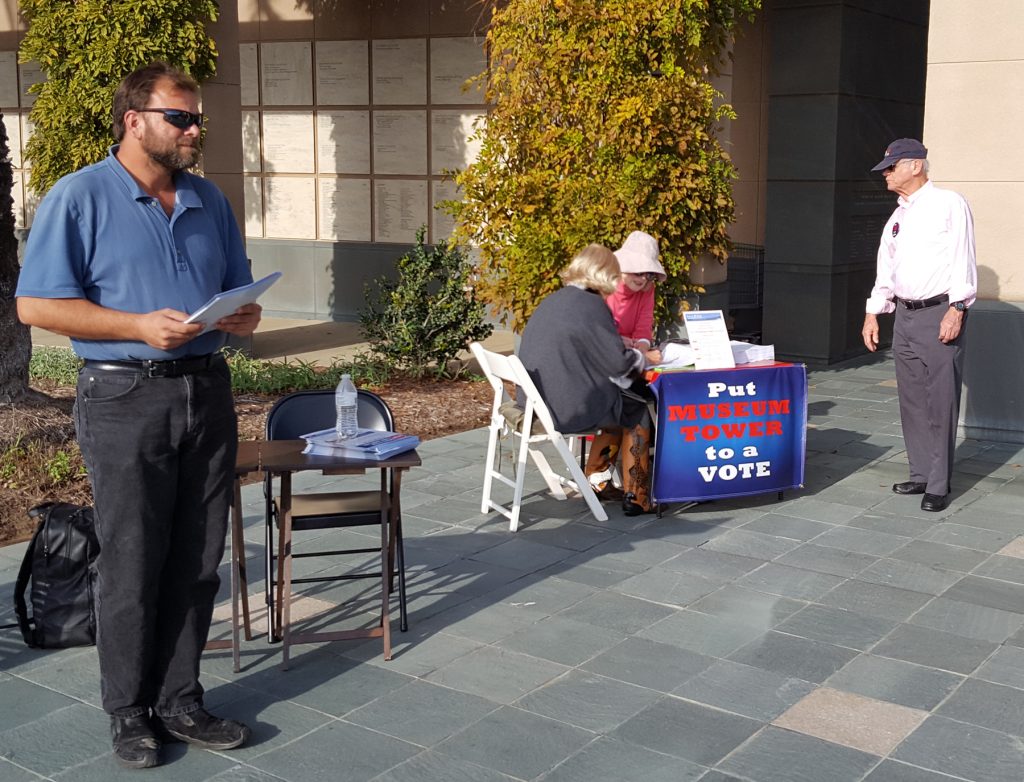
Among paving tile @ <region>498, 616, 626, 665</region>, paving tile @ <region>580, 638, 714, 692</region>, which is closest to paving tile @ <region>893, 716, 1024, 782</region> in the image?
A: paving tile @ <region>580, 638, 714, 692</region>

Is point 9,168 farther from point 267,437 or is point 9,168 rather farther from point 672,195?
point 672,195

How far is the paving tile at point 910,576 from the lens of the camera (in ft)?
17.6

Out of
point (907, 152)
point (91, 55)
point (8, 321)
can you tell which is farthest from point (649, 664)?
point (91, 55)

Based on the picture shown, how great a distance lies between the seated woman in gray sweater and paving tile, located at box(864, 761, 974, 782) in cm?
280

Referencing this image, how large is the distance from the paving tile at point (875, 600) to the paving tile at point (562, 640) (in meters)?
1.02

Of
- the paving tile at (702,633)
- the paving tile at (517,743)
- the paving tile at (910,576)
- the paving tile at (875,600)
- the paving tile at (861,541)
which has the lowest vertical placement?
the paving tile at (517,743)

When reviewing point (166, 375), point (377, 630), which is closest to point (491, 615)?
point (377, 630)

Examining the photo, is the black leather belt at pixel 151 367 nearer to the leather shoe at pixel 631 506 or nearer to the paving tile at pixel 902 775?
the paving tile at pixel 902 775

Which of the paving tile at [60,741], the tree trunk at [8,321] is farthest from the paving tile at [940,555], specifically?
the tree trunk at [8,321]

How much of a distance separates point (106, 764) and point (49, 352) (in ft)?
26.9

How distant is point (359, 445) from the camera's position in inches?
175

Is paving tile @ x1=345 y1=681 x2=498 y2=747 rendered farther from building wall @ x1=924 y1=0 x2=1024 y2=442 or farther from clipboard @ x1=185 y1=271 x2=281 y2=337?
building wall @ x1=924 y1=0 x2=1024 y2=442

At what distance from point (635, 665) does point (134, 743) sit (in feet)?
5.71

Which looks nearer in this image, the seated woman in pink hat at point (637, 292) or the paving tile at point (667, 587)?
the paving tile at point (667, 587)
